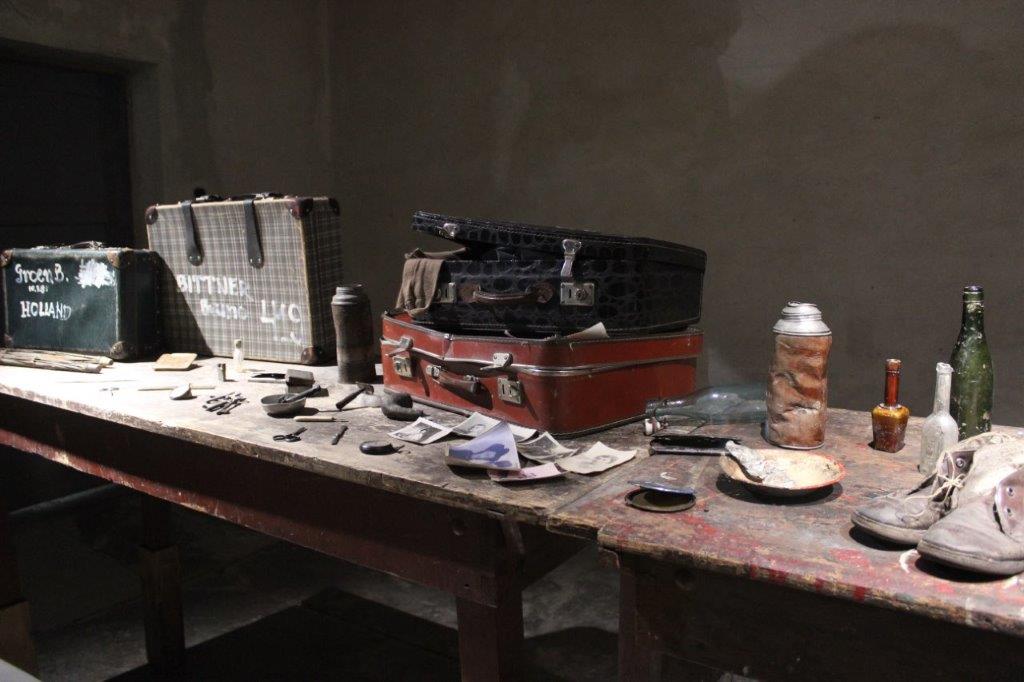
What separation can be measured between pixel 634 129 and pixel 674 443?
7.89ft

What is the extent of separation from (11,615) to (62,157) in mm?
2316

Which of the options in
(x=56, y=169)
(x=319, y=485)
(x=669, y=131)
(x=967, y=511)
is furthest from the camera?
(x=56, y=169)

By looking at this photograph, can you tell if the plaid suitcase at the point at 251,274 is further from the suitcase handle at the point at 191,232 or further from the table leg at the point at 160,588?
the table leg at the point at 160,588

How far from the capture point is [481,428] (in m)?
1.66

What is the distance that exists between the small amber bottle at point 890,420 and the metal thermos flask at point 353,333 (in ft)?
4.36

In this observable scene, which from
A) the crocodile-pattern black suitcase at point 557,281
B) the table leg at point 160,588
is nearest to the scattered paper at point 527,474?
the crocodile-pattern black suitcase at point 557,281

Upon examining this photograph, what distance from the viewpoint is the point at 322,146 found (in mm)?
4785

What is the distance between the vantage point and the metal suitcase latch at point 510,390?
5.47 ft

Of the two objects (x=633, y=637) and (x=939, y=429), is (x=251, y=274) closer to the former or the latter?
(x=633, y=637)

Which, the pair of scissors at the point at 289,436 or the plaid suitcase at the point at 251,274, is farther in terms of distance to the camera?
the plaid suitcase at the point at 251,274

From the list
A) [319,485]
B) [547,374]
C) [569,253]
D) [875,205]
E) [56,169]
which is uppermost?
[56,169]

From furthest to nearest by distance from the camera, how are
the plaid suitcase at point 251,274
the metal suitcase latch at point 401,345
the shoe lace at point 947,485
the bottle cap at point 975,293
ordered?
the plaid suitcase at point 251,274 → the metal suitcase latch at point 401,345 → the bottle cap at point 975,293 → the shoe lace at point 947,485

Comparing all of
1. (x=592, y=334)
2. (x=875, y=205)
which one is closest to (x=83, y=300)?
(x=592, y=334)

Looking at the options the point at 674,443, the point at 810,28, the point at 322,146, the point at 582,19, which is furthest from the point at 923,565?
the point at 322,146
